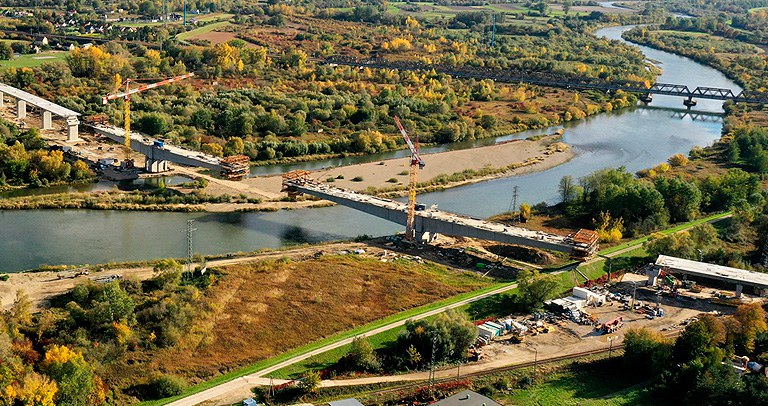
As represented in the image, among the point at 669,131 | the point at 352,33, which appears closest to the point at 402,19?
the point at 352,33

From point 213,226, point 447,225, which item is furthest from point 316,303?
point 213,226

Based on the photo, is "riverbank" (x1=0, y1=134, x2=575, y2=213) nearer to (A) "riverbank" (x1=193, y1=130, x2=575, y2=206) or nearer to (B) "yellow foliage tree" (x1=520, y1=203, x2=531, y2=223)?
(A) "riverbank" (x1=193, y1=130, x2=575, y2=206)

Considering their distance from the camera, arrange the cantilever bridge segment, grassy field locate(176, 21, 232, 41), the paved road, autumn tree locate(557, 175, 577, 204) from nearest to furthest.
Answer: the paved road, autumn tree locate(557, 175, 577, 204), the cantilever bridge segment, grassy field locate(176, 21, 232, 41)

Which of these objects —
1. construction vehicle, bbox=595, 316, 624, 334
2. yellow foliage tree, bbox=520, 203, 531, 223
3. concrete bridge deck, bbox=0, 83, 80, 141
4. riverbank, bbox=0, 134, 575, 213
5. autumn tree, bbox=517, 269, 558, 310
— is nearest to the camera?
construction vehicle, bbox=595, 316, 624, 334

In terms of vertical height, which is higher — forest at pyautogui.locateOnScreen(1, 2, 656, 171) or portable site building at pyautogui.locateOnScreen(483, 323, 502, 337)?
forest at pyautogui.locateOnScreen(1, 2, 656, 171)

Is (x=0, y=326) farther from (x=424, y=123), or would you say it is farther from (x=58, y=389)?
(x=424, y=123)

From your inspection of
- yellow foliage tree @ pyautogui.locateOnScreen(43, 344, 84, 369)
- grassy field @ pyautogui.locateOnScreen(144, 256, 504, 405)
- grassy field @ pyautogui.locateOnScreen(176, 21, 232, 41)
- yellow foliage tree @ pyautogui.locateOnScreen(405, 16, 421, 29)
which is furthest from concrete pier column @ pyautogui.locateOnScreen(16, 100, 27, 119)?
yellow foliage tree @ pyautogui.locateOnScreen(405, 16, 421, 29)

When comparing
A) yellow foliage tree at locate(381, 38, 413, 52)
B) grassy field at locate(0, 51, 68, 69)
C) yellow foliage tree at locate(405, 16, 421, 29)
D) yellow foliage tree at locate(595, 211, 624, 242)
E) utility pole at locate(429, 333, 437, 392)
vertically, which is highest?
yellow foliage tree at locate(405, 16, 421, 29)

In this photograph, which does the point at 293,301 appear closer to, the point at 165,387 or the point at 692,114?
the point at 165,387
